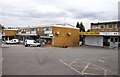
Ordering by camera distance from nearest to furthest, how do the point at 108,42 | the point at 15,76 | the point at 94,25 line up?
the point at 15,76 < the point at 108,42 < the point at 94,25

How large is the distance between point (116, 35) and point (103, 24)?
7.37 meters

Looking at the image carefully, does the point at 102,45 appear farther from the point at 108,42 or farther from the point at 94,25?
the point at 94,25

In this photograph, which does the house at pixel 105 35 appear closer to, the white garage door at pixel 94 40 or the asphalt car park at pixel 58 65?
the white garage door at pixel 94 40

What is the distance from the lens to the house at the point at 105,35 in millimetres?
45219

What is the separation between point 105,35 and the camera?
4597 centimetres

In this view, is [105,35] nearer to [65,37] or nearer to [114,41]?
[114,41]

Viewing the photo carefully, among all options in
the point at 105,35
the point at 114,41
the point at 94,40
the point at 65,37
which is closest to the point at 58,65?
the point at 105,35

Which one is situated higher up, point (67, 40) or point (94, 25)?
point (94, 25)

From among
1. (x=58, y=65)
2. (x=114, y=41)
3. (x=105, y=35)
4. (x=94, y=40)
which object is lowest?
(x=58, y=65)

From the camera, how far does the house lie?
4522 cm

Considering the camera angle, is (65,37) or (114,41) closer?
(114,41)

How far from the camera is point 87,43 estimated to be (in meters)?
53.2

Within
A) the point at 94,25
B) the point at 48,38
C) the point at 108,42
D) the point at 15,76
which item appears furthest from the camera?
the point at 94,25

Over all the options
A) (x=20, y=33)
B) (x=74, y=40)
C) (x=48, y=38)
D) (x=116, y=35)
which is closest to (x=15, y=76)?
(x=116, y=35)
